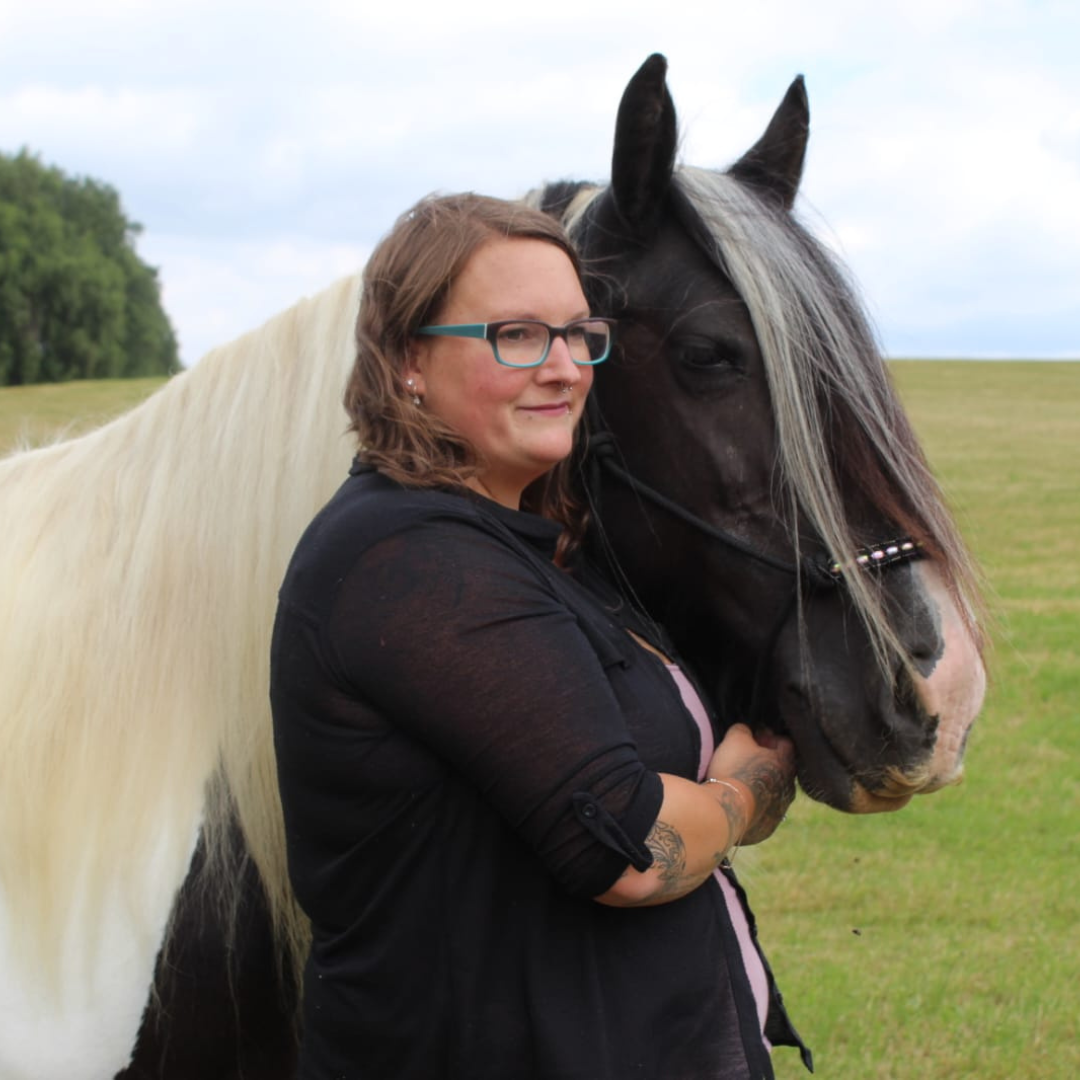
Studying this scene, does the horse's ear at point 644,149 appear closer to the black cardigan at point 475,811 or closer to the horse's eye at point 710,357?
the horse's eye at point 710,357

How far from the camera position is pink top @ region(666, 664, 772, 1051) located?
6.45 ft

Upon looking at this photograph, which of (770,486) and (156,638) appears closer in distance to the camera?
(770,486)

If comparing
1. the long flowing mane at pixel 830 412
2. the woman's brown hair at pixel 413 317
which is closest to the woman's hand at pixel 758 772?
the long flowing mane at pixel 830 412

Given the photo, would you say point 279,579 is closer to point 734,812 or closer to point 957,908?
point 734,812

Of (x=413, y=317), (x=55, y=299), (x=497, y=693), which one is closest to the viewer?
(x=497, y=693)

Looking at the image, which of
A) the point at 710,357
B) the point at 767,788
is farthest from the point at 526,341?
the point at 767,788

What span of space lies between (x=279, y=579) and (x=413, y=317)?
0.69m

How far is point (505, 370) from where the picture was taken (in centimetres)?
183

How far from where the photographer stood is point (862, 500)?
6.68ft

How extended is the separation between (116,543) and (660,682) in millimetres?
1120

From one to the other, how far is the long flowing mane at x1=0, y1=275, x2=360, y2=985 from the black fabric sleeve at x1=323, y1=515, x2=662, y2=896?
0.69 m

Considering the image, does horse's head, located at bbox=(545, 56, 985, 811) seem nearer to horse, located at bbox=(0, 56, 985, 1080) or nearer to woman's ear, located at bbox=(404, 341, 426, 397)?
horse, located at bbox=(0, 56, 985, 1080)

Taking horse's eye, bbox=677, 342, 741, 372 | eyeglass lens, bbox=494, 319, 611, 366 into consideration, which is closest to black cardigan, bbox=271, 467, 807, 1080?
eyeglass lens, bbox=494, 319, 611, 366

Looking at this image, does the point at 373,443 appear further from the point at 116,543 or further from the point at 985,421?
the point at 985,421
